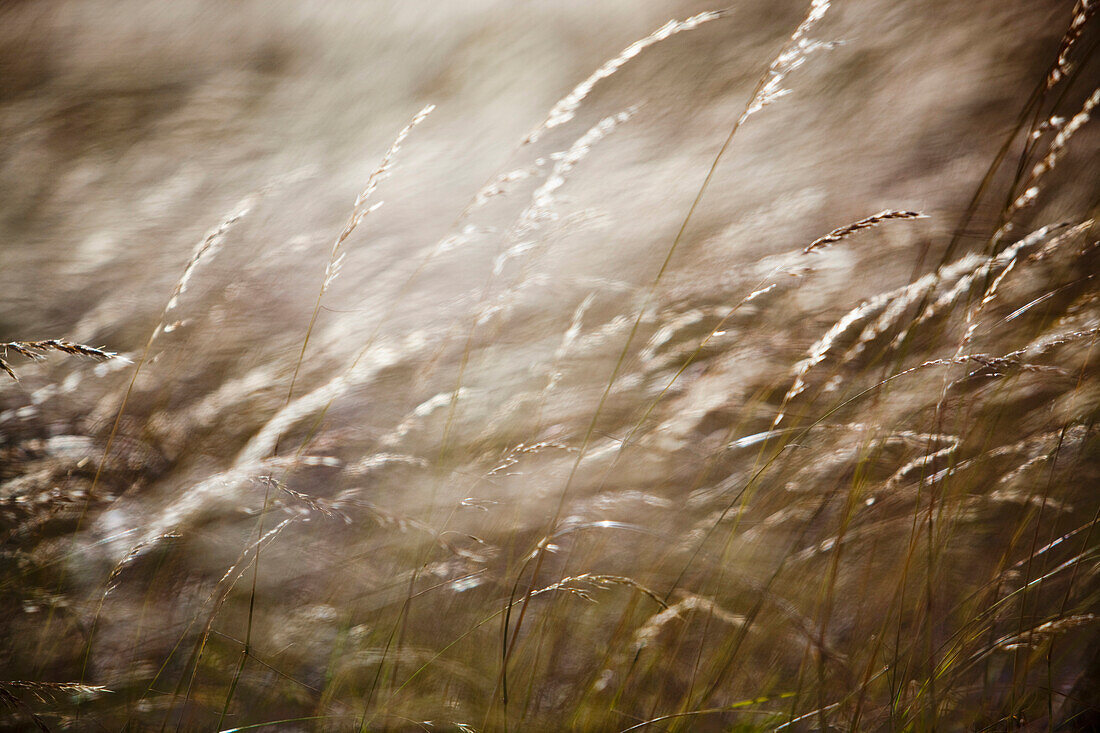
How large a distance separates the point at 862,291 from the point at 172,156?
897 millimetres

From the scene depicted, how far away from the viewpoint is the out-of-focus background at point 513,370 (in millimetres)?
634

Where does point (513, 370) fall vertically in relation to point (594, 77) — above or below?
below

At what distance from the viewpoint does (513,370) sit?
0.75 meters

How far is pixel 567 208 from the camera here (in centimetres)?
74

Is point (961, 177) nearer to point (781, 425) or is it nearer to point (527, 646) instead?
point (781, 425)

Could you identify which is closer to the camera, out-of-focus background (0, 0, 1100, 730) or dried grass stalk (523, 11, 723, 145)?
dried grass stalk (523, 11, 723, 145)

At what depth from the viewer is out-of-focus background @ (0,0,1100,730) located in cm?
63

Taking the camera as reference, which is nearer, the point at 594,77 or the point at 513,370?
the point at 594,77

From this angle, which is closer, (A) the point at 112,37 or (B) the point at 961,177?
(A) the point at 112,37

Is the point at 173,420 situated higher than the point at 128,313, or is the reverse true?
the point at 128,313

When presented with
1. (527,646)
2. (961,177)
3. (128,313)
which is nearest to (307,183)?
(128,313)

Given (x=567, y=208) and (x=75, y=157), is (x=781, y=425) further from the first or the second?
(x=75, y=157)

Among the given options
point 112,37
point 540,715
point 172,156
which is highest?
point 112,37

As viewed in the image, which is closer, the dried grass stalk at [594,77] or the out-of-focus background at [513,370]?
the dried grass stalk at [594,77]
